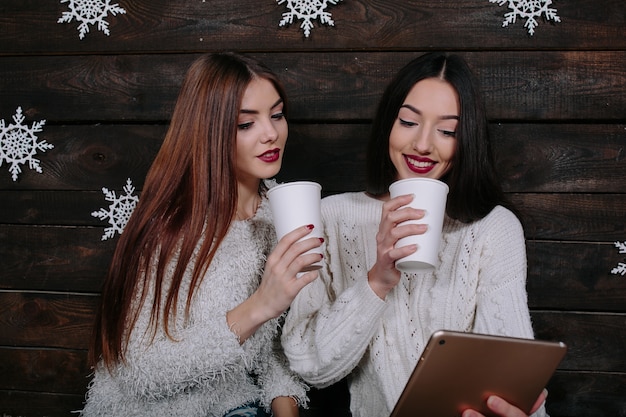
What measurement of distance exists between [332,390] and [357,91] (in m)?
0.90

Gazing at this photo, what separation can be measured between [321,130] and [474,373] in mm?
923

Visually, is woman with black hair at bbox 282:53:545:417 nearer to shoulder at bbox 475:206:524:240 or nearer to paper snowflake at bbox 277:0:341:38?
shoulder at bbox 475:206:524:240

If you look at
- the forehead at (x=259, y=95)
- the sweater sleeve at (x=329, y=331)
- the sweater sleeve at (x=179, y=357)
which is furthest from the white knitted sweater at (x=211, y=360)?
the forehead at (x=259, y=95)

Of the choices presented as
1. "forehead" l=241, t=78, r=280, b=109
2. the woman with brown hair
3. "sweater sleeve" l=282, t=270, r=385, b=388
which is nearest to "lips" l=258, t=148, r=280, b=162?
the woman with brown hair

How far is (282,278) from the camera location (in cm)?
111

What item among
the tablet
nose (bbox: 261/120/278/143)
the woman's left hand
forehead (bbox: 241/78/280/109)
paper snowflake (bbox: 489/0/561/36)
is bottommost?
the woman's left hand

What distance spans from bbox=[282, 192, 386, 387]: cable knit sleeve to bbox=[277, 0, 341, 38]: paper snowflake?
0.53 meters

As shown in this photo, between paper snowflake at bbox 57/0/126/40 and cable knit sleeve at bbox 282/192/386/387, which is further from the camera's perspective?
paper snowflake at bbox 57/0/126/40

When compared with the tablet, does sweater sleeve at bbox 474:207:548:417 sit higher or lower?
higher

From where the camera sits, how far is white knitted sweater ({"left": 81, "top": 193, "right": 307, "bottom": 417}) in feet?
4.08

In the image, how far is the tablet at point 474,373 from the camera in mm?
890

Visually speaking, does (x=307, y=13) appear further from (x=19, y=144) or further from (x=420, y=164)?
(x=19, y=144)

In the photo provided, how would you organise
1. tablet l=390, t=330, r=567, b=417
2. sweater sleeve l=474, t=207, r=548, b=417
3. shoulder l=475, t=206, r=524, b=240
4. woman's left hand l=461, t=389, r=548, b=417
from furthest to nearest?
shoulder l=475, t=206, r=524, b=240 → sweater sleeve l=474, t=207, r=548, b=417 → woman's left hand l=461, t=389, r=548, b=417 → tablet l=390, t=330, r=567, b=417

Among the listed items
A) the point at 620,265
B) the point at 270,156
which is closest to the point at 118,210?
the point at 270,156
